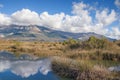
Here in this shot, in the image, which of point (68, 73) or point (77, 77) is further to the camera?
point (68, 73)

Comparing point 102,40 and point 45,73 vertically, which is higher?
point 102,40

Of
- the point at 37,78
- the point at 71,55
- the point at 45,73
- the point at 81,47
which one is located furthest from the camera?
the point at 81,47

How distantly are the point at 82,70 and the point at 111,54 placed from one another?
1849 cm

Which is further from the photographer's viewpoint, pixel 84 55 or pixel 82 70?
pixel 84 55

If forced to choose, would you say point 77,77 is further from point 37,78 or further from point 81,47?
point 81,47

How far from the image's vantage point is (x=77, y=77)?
2439 cm

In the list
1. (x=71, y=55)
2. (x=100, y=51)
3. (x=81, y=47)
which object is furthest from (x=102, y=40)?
(x=71, y=55)

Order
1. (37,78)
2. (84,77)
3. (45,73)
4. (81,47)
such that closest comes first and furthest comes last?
(84,77) < (37,78) < (45,73) < (81,47)

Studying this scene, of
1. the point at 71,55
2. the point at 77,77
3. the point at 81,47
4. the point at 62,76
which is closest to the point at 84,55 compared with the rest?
the point at 71,55

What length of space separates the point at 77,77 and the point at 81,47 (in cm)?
2744

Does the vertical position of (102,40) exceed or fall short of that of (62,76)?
it exceeds it

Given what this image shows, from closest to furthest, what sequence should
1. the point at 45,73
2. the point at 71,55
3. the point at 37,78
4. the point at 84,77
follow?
the point at 84,77
the point at 37,78
the point at 45,73
the point at 71,55

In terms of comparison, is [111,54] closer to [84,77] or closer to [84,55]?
[84,55]

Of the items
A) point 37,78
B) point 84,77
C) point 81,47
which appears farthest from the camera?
point 81,47
